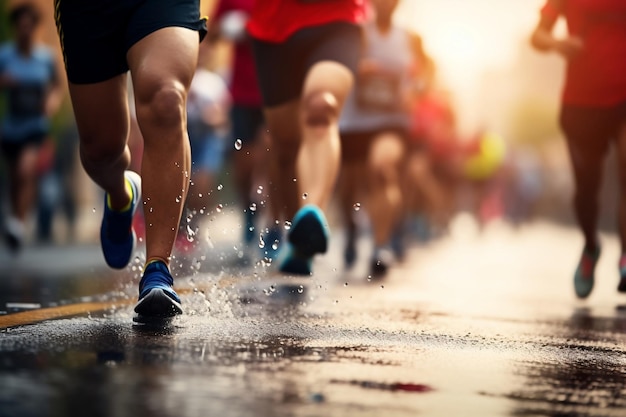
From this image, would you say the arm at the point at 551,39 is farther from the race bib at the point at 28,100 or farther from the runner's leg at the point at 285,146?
the race bib at the point at 28,100

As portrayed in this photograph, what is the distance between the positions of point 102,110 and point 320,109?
4.60 ft

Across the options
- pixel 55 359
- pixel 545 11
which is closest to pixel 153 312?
pixel 55 359

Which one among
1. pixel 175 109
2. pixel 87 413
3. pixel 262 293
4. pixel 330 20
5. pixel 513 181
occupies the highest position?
pixel 513 181

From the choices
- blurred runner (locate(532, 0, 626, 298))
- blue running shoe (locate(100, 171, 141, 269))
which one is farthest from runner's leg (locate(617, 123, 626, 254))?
blue running shoe (locate(100, 171, 141, 269))

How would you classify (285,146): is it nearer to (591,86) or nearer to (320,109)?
(320,109)

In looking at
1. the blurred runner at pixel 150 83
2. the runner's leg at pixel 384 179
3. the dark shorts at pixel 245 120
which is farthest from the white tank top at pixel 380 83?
the blurred runner at pixel 150 83

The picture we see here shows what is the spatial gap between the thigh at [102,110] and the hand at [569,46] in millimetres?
3074

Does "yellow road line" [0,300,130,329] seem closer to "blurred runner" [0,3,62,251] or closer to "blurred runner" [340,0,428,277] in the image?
"blurred runner" [340,0,428,277]

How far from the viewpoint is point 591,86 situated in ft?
26.2

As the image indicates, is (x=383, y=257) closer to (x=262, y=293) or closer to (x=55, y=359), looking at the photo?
(x=262, y=293)

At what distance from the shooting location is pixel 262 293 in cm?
689

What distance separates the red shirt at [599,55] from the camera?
26.1ft

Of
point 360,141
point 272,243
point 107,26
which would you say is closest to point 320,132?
point 107,26

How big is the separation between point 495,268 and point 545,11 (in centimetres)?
463
